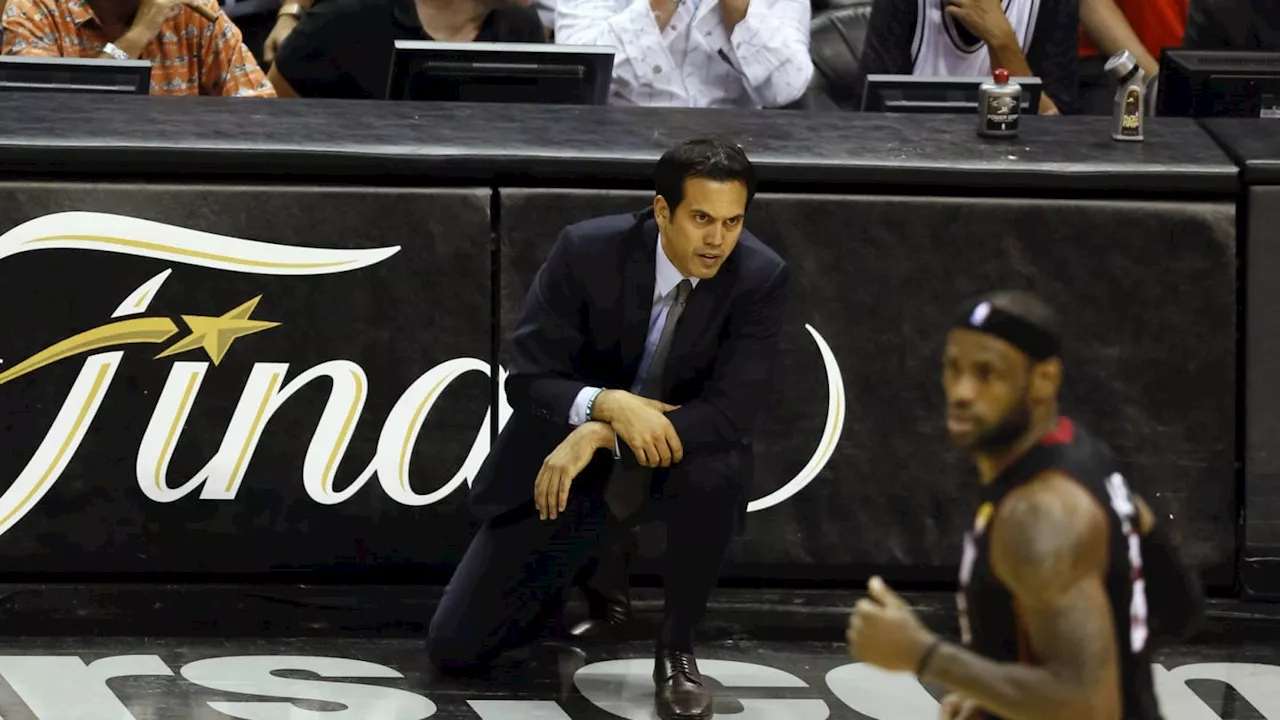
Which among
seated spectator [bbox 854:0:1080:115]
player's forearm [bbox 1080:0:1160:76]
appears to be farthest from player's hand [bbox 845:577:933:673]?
player's forearm [bbox 1080:0:1160:76]

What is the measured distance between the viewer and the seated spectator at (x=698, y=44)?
5.37m

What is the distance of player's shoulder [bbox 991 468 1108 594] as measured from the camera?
79.4 inches

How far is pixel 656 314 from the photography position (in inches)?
150

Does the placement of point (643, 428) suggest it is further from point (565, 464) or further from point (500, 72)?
point (500, 72)

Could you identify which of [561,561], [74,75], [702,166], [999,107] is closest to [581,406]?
[561,561]

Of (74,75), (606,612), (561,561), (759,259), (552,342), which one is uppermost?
(74,75)

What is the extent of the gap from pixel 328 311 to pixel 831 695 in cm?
134

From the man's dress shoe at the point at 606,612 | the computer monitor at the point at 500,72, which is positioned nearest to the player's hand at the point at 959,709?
the man's dress shoe at the point at 606,612

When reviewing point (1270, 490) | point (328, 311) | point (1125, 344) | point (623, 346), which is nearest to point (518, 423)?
point (623, 346)

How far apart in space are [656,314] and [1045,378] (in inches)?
69.4

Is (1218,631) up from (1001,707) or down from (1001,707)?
down

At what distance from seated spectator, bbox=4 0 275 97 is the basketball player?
3581 millimetres

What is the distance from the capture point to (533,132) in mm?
4258

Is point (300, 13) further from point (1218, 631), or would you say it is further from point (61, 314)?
point (1218, 631)
